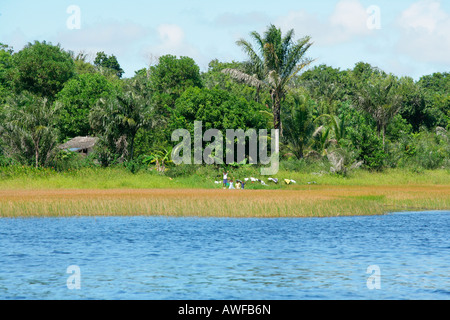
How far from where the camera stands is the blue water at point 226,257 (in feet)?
53.8

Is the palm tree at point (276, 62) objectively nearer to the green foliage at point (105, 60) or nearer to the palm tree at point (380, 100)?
the palm tree at point (380, 100)

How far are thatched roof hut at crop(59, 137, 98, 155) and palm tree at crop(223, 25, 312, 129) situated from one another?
16.1m

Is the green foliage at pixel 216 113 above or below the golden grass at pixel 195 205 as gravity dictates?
above

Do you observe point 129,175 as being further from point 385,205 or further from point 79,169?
point 385,205

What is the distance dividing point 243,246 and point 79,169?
1194 inches

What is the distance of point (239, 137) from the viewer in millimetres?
53969

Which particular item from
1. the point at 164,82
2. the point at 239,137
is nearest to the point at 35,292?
the point at 239,137

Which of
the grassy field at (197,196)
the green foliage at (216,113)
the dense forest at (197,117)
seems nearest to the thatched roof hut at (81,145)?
the dense forest at (197,117)

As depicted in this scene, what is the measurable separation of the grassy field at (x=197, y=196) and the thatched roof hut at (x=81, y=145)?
10273 mm

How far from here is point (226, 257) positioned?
70.4ft

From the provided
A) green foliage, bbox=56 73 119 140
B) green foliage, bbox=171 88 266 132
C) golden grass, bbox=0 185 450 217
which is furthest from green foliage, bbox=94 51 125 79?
golden grass, bbox=0 185 450 217

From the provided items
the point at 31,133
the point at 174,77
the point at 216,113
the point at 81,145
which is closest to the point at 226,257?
the point at 31,133

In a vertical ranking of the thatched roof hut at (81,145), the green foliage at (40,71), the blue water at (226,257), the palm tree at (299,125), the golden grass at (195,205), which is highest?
the green foliage at (40,71)

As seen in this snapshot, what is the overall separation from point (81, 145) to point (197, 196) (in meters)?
27.2
